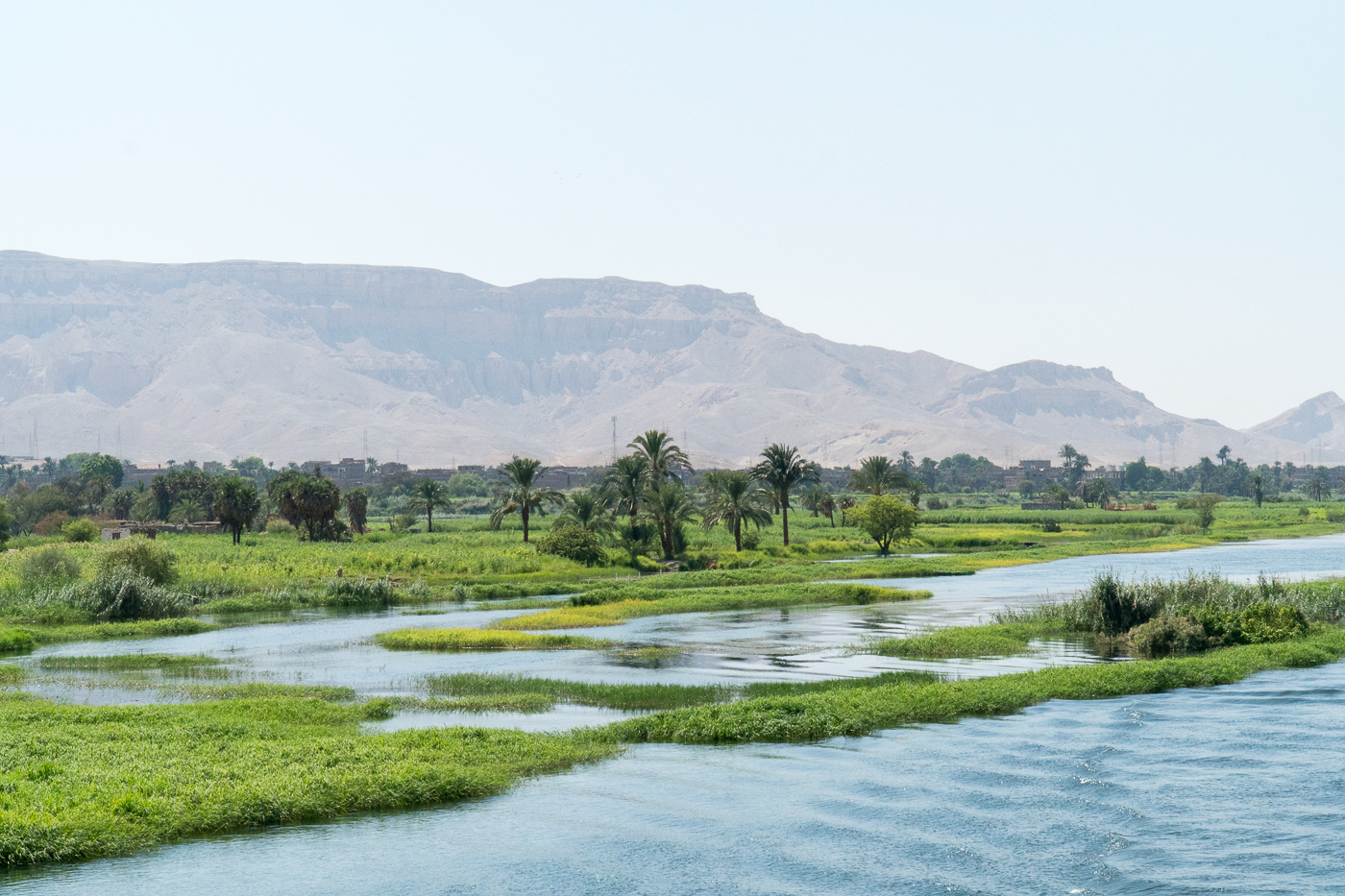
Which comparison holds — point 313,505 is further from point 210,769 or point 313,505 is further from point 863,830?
point 863,830

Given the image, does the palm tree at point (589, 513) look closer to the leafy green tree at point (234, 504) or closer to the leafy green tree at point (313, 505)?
the leafy green tree at point (313, 505)

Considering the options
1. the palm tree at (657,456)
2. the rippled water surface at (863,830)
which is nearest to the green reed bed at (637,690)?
the rippled water surface at (863,830)

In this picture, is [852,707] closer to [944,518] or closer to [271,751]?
[271,751]

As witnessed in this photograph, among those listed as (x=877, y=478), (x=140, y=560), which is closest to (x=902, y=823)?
(x=140, y=560)

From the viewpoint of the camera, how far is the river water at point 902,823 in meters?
16.6

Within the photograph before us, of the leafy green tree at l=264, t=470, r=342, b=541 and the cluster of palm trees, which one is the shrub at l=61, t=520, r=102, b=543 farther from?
the cluster of palm trees

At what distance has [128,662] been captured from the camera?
39.8 meters

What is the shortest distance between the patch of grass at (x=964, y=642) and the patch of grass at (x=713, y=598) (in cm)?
1583

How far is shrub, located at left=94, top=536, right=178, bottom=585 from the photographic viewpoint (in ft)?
191

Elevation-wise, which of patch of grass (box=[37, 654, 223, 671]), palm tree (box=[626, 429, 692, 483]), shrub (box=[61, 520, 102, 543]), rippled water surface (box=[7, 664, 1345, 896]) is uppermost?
palm tree (box=[626, 429, 692, 483])

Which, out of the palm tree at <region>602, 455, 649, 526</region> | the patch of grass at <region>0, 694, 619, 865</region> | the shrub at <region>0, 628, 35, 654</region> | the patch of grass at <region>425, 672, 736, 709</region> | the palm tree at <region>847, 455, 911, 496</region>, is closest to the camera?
the patch of grass at <region>0, 694, 619, 865</region>

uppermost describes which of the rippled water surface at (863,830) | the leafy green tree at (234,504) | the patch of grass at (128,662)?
the leafy green tree at (234,504)

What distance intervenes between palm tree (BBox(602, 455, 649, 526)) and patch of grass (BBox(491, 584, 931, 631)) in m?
Answer: 22.0

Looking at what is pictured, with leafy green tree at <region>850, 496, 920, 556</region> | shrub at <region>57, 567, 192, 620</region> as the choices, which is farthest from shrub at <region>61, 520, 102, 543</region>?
leafy green tree at <region>850, 496, 920, 556</region>
